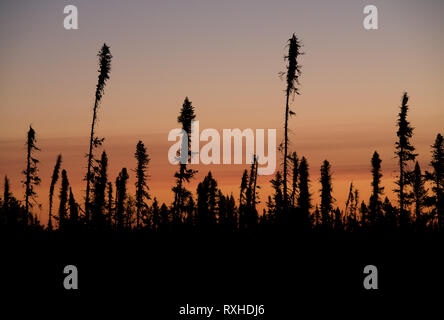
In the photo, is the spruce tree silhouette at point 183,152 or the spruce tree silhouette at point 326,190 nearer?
the spruce tree silhouette at point 183,152

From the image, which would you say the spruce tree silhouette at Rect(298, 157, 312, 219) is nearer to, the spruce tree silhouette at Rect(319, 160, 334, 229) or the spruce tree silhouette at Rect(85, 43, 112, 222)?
the spruce tree silhouette at Rect(319, 160, 334, 229)

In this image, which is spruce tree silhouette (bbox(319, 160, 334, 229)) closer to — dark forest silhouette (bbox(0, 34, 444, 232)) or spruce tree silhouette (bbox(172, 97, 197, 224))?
dark forest silhouette (bbox(0, 34, 444, 232))

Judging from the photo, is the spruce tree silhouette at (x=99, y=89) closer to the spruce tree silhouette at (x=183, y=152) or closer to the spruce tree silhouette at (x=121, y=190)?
the spruce tree silhouette at (x=183, y=152)

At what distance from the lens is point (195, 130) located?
5238cm

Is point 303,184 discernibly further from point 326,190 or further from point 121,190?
point 121,190

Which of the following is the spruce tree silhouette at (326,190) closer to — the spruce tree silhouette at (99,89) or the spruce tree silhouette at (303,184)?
the spruce tree silhouette at (303,184)

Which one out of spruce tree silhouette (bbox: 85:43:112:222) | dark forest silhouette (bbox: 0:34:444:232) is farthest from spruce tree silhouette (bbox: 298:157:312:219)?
spruce tree silhouette (bbox: 85:43:112:222)

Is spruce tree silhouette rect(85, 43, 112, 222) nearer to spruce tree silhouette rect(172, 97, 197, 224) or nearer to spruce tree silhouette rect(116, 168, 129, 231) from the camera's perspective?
spruce tree silhouette rect(172, 97, 197, 224)

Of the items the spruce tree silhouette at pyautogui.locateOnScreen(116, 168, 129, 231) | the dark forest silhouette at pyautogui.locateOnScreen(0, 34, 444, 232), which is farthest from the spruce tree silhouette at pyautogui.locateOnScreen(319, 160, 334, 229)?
the spruce tree silhouette at pyautogui.locateOnScreen(116, 168, 129, 231)

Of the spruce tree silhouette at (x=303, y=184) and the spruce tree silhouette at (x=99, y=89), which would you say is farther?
the spruce tree silhouette at (x=303, y=184)

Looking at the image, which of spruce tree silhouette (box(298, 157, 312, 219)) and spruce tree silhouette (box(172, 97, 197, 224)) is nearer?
spruce tree silhouette (box(172, 97, 197, 224))

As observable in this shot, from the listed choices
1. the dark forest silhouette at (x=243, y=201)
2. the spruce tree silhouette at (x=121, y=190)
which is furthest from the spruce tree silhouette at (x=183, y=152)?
the spruce tree silhouette at (x=121, y=190)

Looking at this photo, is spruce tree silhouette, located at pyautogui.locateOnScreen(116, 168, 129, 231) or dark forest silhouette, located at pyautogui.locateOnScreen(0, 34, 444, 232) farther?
spruce tree silhouette, located at pyautogui.locateOnScreen(116, 168, 129, 231)

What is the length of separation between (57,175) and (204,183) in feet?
74.6
